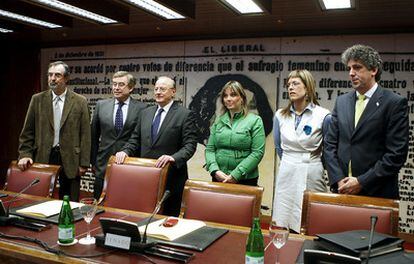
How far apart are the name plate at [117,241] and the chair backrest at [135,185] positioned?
0.88 meters

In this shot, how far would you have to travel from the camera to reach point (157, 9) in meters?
3.68

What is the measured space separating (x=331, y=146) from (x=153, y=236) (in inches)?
55.2

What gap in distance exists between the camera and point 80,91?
227 inches

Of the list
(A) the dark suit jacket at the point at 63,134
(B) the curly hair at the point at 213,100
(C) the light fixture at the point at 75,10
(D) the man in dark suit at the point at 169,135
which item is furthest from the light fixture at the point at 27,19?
(D) the man in dark suit at the point at 169,135

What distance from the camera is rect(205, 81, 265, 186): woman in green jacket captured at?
2.96m

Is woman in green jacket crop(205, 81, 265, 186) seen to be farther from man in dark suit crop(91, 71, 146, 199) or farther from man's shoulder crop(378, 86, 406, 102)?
man's shoulder crop(378, 86, 406, 102)

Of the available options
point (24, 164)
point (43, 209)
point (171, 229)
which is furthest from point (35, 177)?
point (171, 229)

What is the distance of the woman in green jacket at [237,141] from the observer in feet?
9.71

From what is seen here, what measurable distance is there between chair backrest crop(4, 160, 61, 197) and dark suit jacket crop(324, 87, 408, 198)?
6.10 ft

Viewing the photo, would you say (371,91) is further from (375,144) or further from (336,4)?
(336,4)

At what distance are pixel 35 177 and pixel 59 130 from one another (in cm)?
85

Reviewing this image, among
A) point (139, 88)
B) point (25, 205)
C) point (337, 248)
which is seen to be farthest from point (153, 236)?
point (139, 88)

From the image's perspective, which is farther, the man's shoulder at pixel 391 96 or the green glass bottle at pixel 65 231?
the man's shoulder at pixel 391 96

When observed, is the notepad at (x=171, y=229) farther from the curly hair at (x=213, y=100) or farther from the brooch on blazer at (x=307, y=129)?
the curly hair at (x=213, y=100)
